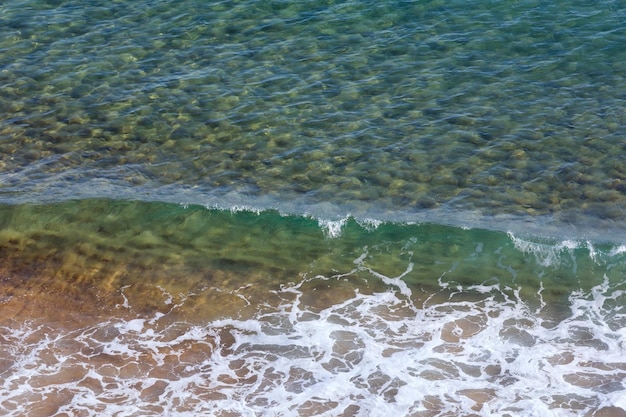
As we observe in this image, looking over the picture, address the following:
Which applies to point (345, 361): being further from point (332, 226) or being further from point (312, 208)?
point (312, 208)

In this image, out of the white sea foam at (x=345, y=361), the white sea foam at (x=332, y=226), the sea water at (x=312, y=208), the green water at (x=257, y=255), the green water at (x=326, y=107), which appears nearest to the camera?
the white sea foam at (x=345, y=361)

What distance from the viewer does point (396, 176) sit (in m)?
17.1

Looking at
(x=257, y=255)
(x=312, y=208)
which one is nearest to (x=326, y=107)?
(x=312, y=208)

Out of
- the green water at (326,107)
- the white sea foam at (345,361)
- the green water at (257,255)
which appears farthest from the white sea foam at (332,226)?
the white sea foam at (345,361)

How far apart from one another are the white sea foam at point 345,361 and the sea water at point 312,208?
0.04 meters

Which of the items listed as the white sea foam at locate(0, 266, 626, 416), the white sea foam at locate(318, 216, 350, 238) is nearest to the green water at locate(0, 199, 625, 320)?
the white sea foam at locate(318, 216, 350, 238)

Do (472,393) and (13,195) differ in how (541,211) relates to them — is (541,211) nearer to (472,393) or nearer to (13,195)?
(472,393)

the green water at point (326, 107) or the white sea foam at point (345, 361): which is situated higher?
the green water at point (326, 107)

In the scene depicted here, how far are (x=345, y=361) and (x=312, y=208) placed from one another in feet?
13.4

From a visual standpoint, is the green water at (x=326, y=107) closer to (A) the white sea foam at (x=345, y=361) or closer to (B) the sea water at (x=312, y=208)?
(B) the sea water at (x=312, y=208)

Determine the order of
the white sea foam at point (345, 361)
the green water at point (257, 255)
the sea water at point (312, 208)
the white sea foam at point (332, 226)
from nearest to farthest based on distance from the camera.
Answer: the white sea foam at point (345, 361) < the sea water at point (312, 208) < the green water at point (257, 255) < the white sea foam at point (332, 226)

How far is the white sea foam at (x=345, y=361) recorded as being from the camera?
1243 centimetres

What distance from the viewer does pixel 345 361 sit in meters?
13.2

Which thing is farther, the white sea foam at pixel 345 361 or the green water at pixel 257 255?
the green water at pixel 257 255
